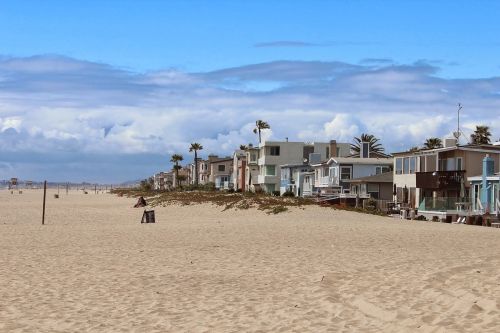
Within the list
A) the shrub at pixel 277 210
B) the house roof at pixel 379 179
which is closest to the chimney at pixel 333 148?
the house roof at pixel 379 179

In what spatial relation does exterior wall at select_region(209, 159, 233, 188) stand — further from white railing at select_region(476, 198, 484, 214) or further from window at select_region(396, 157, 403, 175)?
white railing at select_region(476, 198, 484, 214)

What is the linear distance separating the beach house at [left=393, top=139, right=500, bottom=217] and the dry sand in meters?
25.4

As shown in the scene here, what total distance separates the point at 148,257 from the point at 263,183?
82732mm

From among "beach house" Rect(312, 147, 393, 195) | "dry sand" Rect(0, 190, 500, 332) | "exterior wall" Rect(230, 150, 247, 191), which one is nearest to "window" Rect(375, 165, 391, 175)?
"beach house" Rect(312, 147, 393, 195)

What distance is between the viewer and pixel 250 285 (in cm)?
1509

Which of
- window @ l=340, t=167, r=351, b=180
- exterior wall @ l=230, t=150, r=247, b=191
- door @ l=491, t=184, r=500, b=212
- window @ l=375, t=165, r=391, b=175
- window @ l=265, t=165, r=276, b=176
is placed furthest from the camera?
exterior wall @ l=230, t=150, r=247, b=191

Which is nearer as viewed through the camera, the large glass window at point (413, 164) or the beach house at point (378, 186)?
the large glass window at point (413, 164)

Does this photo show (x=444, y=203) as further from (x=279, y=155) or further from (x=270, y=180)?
(x=270, y=180)

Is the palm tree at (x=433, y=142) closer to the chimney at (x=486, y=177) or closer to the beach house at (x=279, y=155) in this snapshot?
the beach house at (x=279, y=155)

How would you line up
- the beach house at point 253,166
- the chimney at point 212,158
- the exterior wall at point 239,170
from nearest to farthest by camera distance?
the beach house at point 253,166 < the exterior wall at point 239,170 < the chimney at point 212,158

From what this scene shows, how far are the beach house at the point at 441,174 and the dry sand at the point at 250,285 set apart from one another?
25.4m

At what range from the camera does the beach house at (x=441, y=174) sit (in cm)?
5131

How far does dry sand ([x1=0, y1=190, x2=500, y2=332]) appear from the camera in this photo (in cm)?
1114

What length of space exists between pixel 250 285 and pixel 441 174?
4169 cm
